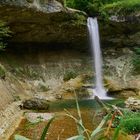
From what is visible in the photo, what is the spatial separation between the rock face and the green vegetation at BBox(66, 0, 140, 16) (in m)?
1.81

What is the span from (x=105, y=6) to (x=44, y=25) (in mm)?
4486

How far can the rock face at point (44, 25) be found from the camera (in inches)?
742

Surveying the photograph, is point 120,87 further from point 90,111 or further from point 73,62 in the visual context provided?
point 90,111

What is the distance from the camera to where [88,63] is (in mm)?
24453

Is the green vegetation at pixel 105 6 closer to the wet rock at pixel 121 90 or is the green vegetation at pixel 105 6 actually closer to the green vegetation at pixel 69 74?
the green vegetation at pixel 69 74

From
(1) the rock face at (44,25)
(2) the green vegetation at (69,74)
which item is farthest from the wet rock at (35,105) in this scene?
(2) the green vegetation at (69,74)

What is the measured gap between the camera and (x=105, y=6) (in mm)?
24078

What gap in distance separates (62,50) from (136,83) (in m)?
5.51

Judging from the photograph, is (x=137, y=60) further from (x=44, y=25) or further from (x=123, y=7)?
(x=44, y=25)

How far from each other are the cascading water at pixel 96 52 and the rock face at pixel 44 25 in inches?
18.2

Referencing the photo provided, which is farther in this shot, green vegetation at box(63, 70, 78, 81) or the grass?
the grass

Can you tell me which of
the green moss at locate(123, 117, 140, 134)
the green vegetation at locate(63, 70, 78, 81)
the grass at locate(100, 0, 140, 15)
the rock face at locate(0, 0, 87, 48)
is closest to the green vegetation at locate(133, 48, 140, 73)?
the grass at locate(100, 0, 140, 15)

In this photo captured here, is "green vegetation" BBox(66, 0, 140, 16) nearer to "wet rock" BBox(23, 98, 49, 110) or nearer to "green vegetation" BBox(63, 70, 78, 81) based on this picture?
"green vegetation" BBox(63, 70, 78, 81)

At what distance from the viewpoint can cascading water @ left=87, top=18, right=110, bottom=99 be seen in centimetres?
2194
